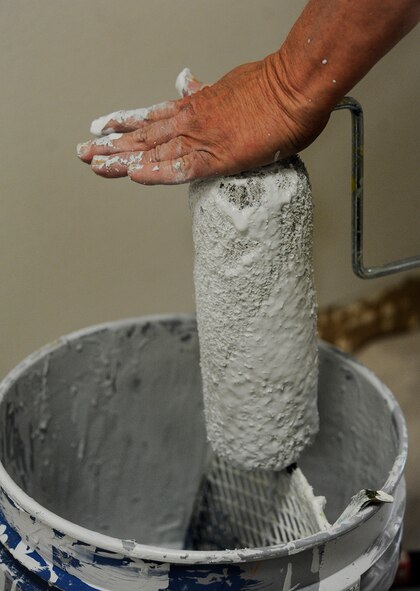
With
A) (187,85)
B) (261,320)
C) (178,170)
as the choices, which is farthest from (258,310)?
(187,85)

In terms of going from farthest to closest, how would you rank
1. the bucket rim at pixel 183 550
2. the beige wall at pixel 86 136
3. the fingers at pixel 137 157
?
the beige wall at pixel 86 136
the fingers at pixel 137 157
the bucket rim at pixel 183 550

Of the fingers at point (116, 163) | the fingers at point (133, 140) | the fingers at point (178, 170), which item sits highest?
the fingers at point (133, 140)

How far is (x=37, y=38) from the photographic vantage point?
982 millimetres

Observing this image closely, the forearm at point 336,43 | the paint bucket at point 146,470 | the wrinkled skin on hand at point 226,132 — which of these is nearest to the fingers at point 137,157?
the wrinkled skin on hand at point 226,132

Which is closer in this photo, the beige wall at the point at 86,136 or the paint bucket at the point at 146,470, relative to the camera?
the paint bucket at the point at 146,470

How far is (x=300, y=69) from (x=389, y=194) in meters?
0.77

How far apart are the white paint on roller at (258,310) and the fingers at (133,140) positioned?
6 centimetres

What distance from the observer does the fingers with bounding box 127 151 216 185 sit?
69 cm

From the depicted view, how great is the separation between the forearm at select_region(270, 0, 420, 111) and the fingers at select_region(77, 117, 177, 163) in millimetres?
125

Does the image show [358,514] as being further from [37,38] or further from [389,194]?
[389,194]

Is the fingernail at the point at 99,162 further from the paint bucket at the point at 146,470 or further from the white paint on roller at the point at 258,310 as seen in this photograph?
the paint bucket at the point at 146,470

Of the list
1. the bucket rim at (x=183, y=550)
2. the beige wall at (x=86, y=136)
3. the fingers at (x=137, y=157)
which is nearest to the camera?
the bucket rim at (x=183, y=550)

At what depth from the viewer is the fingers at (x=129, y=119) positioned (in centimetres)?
77

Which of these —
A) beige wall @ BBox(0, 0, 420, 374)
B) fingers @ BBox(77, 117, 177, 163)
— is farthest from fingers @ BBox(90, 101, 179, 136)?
beige wall @ BBox(0, 0, 420, 374)
